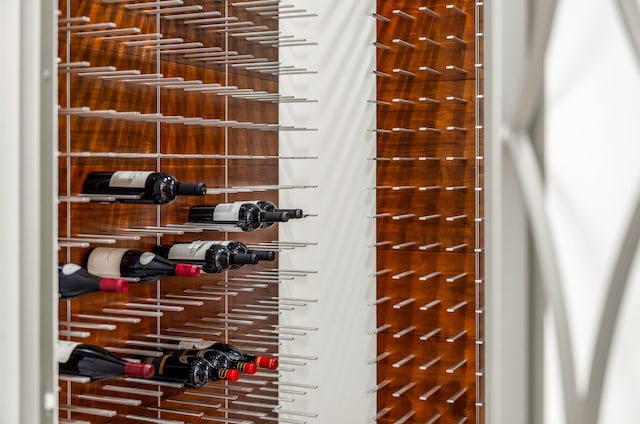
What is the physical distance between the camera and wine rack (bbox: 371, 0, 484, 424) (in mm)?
2236

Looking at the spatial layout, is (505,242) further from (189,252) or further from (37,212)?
(189,252)

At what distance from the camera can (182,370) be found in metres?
1.85

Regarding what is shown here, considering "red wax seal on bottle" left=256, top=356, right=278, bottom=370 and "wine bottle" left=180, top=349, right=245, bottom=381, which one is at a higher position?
"wine bottle" left=180, top=349, right=245, bottom=381

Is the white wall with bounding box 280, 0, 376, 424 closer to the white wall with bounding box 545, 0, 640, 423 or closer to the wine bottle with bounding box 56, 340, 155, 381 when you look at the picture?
the wine bottle with bounding box 56, 340, 155, 381

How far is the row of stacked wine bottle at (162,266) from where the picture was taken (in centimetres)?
159

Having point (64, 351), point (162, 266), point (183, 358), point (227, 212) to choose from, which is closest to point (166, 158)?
point (227, 212)

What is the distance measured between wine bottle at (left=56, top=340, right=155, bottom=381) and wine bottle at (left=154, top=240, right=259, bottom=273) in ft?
1.08

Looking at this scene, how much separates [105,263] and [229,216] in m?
0.37

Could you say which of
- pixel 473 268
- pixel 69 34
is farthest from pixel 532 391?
pixel 473 268

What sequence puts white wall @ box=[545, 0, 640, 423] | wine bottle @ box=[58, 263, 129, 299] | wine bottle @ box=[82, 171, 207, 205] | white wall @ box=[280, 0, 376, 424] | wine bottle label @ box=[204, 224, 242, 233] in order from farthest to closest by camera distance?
white wall @ box=[280, 0, 376, 424], wine bottle label @ box=[204, 224, 242, 233], wine bottle @ box=[82, 171, 207, 205], wine bottle @ box=[58, 263, 129, 299], white wall @ box=[545, 0, 640, 423]

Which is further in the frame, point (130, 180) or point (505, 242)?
point (130, 180)

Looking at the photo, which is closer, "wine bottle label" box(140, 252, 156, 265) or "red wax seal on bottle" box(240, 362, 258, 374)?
"wine bottle label" box(140, 252, 156, 265)

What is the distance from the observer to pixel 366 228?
2.36 m

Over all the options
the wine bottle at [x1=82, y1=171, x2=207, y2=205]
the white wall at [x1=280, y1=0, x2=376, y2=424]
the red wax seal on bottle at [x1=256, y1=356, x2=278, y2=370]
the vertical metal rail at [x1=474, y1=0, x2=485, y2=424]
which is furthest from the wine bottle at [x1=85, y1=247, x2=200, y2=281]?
the vertical metal rail at [x1=474, y1=0, x2=485, y2=424]
